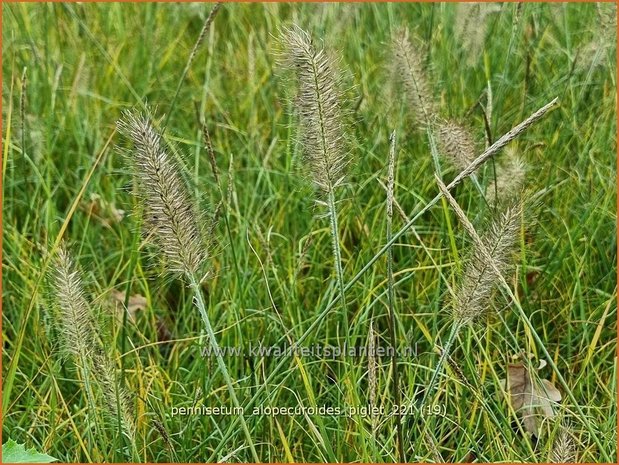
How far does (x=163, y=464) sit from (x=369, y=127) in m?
1.22

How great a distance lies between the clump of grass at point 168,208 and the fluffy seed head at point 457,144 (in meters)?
0.66

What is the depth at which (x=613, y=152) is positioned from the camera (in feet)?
8.65

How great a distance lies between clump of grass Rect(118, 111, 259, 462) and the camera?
1.49 m

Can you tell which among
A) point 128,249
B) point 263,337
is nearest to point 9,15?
point 128,249

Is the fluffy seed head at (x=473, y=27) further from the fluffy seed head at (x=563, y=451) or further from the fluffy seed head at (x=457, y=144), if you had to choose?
the fluffy seed head at (x=563, y=451)

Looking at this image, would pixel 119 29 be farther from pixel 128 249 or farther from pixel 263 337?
pixel 263 337

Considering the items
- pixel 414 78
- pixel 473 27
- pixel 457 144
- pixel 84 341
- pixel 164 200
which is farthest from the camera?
pixel 473 27

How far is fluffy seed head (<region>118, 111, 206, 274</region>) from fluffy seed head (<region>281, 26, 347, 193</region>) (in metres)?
0.24

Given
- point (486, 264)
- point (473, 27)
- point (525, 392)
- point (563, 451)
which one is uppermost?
point (473, 27)

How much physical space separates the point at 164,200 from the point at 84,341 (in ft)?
1.21

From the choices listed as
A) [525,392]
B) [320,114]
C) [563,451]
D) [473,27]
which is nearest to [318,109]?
[320,114]

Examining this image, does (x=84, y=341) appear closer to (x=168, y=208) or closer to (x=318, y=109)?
(x=168, y=208)

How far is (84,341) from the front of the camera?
1.70m

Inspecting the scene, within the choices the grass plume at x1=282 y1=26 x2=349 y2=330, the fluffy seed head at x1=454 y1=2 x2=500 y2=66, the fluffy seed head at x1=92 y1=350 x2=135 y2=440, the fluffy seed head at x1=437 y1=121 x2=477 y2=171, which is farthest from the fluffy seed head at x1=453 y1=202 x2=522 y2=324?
the fluffy seed head at x1=454 y1=2 x2=500 y2=66
